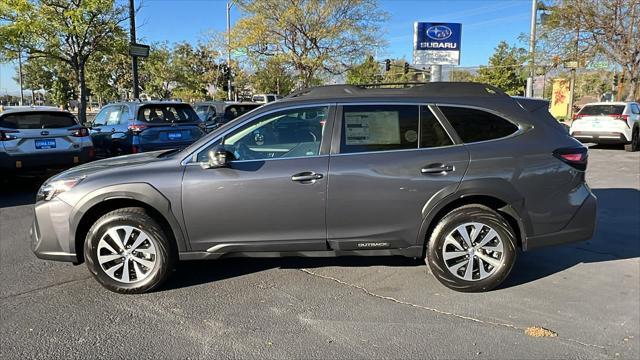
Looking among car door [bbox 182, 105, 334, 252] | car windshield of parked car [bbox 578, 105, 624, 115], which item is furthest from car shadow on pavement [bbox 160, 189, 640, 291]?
car windshield of parked car [bbox 578, 105, 624, 115]

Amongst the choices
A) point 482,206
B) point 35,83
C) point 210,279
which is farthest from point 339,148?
point 35,83

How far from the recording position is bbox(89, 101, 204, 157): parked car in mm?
9672

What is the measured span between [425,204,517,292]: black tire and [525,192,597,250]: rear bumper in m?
0.22

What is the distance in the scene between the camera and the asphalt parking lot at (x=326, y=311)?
3361mm

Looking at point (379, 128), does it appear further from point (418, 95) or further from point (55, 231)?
point (55, 231)

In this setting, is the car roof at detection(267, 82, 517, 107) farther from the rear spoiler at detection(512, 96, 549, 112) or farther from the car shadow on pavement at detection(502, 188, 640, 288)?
→ the car shadow on pavement at detection(502, 188, 640, 288)

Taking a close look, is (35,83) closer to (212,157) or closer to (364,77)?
(364,77)

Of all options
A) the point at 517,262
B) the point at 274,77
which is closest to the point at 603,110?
the point at 517,262

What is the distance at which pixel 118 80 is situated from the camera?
161 feet

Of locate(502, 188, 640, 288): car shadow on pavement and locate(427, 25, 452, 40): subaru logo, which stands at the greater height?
locate(427, 25, 452, 40): subaru logo

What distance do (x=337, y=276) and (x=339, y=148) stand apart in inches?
50.4

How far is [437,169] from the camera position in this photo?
412cm

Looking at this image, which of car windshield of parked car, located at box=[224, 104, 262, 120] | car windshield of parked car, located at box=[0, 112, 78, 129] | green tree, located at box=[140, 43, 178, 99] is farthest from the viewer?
green tree, located at box=[140, 43, 178, 99]

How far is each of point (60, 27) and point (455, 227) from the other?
15.6m
